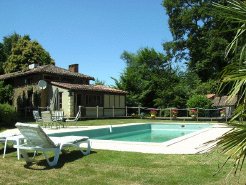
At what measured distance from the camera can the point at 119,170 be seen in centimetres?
687

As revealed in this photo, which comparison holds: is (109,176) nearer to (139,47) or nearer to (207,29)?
(207,29)

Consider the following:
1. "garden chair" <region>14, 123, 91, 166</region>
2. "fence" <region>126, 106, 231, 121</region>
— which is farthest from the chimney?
"garden chair" <region>14, 123, 91, 166</region>

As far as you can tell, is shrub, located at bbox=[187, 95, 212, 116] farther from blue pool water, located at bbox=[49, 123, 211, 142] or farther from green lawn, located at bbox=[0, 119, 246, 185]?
green lawn, located at bbox=[0, 119, 246, 185]

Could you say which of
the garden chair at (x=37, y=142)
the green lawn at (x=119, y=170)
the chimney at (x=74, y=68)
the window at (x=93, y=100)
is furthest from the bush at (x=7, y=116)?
the chimney at (x=74, y=68)

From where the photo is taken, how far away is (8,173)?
22.0ft

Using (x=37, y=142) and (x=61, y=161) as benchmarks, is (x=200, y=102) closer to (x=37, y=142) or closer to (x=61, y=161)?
(x=61, y=161)

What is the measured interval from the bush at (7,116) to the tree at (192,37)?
17.8 meters

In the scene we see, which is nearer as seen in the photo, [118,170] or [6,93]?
[118,170]

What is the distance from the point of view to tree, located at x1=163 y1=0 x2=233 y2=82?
31.8 m

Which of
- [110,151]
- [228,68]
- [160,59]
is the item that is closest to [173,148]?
[110,151]

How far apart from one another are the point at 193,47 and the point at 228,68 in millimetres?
32472

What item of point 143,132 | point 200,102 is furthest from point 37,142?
point 200,102

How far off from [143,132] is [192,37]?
17010mm

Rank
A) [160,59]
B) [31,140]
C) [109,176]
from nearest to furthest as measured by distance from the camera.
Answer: [109,176], [31,140], [160,59]
